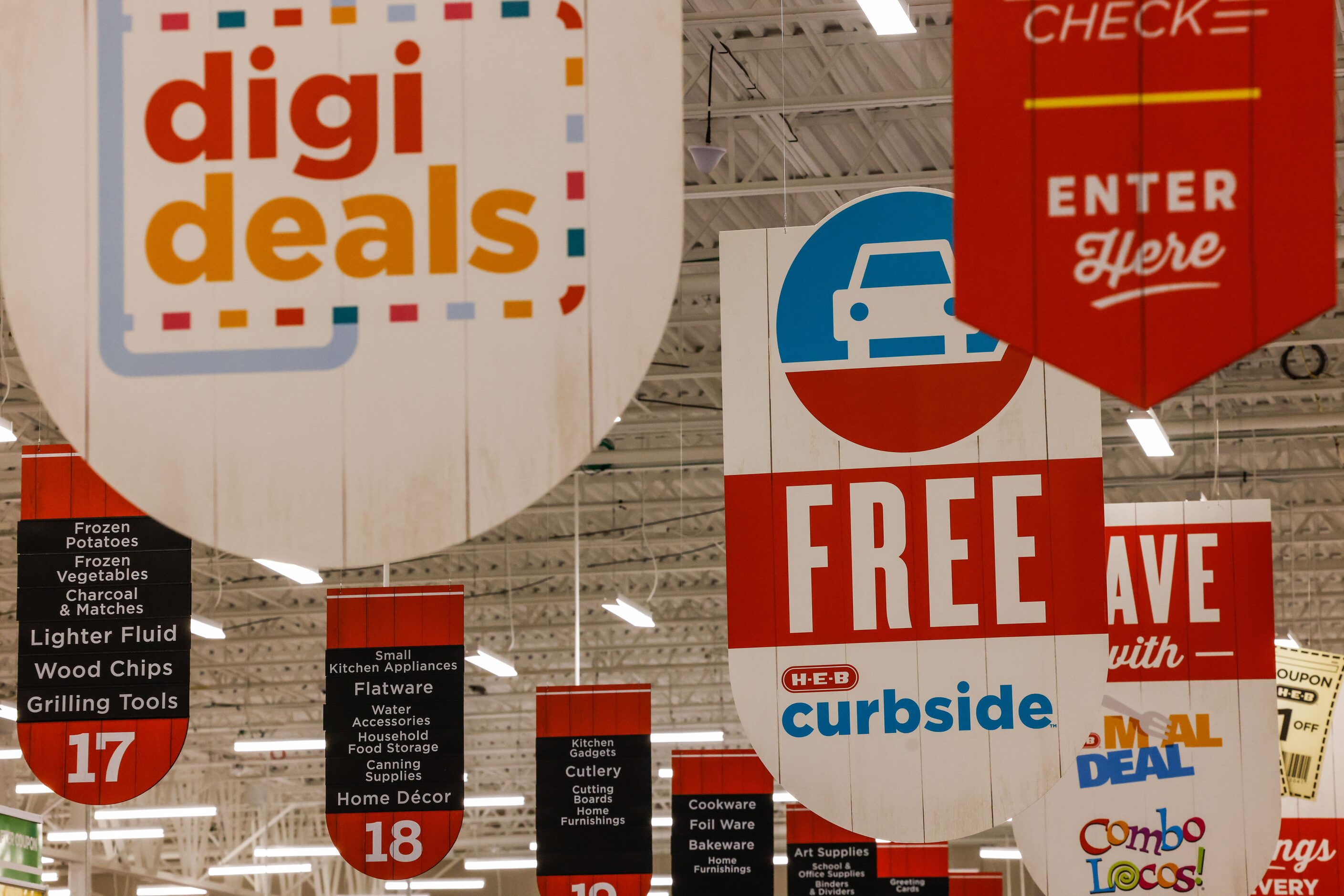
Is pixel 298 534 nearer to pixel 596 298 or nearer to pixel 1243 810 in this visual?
pixel 596 298

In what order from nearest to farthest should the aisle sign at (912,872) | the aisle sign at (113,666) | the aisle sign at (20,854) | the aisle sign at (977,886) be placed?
the aisle sign at (113,666) < the aisle sign at (20,854) < the aisle sign at (912,872) < the aisle sign at (977,886)

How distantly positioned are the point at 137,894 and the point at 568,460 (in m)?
28.2

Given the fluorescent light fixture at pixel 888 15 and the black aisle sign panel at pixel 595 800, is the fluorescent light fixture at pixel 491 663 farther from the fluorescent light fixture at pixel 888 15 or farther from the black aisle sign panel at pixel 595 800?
the fluorescent light fixture at pixel 888 15

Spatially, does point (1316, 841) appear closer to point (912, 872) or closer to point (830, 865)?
point (830, 865)

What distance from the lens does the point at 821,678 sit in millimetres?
4371

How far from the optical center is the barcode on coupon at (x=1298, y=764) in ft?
31.0

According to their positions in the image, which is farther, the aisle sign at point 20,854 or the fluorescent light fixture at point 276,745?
the fluorescent light fixture at point 276,745

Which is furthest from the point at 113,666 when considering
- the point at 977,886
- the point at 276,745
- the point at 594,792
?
the point at 276,745

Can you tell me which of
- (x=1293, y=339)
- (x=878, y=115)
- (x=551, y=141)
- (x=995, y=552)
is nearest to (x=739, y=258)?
(x=995, y=552)

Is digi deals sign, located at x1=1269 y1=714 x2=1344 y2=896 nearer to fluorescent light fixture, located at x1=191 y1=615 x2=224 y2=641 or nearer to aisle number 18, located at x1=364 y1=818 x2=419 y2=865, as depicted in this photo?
aisle number 18, located at x1=364 y1=818 x2=419 y2=865

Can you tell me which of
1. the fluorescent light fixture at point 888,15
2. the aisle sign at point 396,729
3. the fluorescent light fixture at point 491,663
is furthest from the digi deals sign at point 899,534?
the fluorescent light fixture at point 491,663

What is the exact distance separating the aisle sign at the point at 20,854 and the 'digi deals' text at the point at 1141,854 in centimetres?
856

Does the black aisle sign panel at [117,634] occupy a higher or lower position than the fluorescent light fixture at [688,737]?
higher

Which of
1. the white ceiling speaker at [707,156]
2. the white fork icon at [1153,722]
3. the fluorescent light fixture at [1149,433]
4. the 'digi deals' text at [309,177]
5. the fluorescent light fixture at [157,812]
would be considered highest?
the white ceiling speaker at [707,156]
